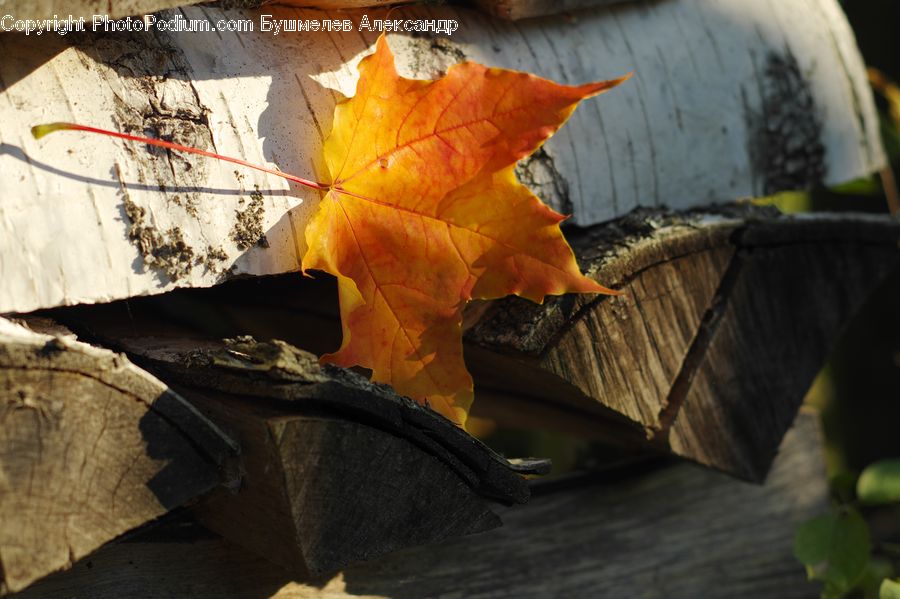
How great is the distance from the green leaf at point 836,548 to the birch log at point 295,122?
0.59m

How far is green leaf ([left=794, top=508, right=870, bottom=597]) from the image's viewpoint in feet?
4.86

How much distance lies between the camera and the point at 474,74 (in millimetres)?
1060

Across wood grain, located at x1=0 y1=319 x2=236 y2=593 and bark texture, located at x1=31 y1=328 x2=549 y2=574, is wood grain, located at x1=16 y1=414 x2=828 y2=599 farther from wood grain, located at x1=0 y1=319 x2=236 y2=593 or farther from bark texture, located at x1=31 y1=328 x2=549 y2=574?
wood grain, located at x1=0 y1=319 x2=236 y2=593

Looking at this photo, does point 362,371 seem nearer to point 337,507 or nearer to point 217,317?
point 337,507

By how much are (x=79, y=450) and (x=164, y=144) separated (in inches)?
14.2

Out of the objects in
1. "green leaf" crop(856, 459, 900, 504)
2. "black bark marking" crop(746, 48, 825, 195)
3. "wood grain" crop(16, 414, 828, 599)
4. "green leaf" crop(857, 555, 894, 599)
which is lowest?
"green leaf" crop(857, 555, 894, 599)

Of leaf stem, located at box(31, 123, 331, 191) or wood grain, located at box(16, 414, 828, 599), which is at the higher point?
leaf stem, located at box(31, 123, 331, 191)

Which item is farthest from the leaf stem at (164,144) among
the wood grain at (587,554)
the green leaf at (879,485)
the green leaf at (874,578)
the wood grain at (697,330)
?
the green leaf at (874,578)

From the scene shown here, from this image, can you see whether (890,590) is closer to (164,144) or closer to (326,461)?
(326,461)

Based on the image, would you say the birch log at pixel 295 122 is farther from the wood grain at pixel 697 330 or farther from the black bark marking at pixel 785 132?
the wood grain at pixel 697 330

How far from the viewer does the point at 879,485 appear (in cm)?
161

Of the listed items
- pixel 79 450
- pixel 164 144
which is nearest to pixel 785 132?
pixel 164 144

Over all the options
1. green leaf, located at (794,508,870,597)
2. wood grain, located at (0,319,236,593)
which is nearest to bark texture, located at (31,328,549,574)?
wood grain, located at (0,319,236,593)

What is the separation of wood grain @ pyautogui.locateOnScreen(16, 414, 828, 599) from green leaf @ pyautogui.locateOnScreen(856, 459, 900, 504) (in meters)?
0.17
